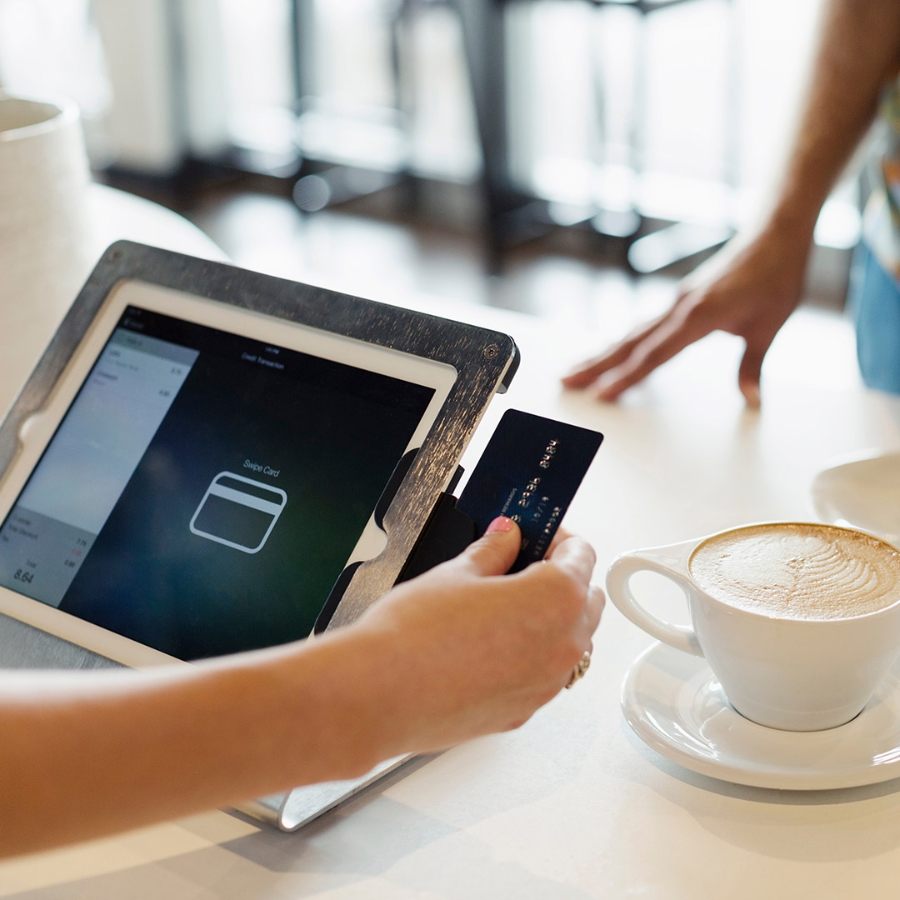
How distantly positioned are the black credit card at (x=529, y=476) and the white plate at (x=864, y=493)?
31cm

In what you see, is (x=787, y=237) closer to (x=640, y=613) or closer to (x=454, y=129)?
(x=640, y=613)

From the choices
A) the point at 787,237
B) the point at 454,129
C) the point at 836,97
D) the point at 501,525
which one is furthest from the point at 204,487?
the point at 454,129

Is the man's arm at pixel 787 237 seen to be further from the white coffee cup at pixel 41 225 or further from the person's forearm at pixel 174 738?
the person's forearm at pixel 174 738

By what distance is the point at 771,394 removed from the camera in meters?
1.02

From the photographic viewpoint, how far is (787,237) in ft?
3.66

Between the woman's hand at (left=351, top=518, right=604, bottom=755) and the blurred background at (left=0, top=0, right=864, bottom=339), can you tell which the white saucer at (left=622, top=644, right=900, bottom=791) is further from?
the blurred background at (left=0, top=0, right=864, bottom=339)

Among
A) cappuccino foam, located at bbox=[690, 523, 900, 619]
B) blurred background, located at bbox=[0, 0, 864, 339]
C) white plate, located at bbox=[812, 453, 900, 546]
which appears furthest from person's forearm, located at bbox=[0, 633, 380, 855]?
blurred background, located at bbox=[0, 0, 864, 339]

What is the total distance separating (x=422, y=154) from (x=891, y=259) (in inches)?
128

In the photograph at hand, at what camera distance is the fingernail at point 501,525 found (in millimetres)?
512

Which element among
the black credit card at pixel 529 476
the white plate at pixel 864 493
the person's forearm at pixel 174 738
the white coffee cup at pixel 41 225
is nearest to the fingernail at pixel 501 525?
the black credit card at pixel 529 476

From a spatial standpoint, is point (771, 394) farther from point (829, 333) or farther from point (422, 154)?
point (422, 154)

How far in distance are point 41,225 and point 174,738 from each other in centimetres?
56

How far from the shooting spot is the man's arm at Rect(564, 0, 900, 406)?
3.42ft

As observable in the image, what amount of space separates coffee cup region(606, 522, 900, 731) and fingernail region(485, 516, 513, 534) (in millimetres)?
92
